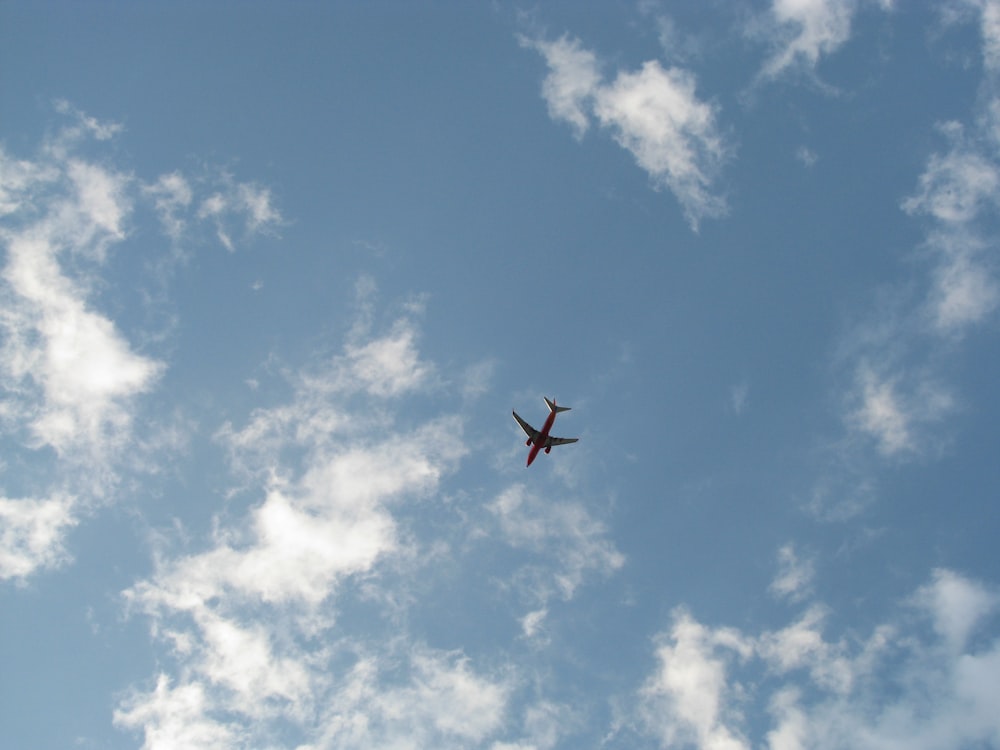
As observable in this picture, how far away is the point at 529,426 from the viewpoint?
383ft

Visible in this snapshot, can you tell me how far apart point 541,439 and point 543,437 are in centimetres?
71

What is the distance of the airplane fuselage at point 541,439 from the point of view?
366ft

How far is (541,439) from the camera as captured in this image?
382ft

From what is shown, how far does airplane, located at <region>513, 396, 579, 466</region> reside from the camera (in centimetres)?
11119

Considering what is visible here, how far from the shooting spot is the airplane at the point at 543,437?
365 ft

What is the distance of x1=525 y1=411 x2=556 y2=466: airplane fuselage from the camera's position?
112 metres

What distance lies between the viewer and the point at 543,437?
381 feet
